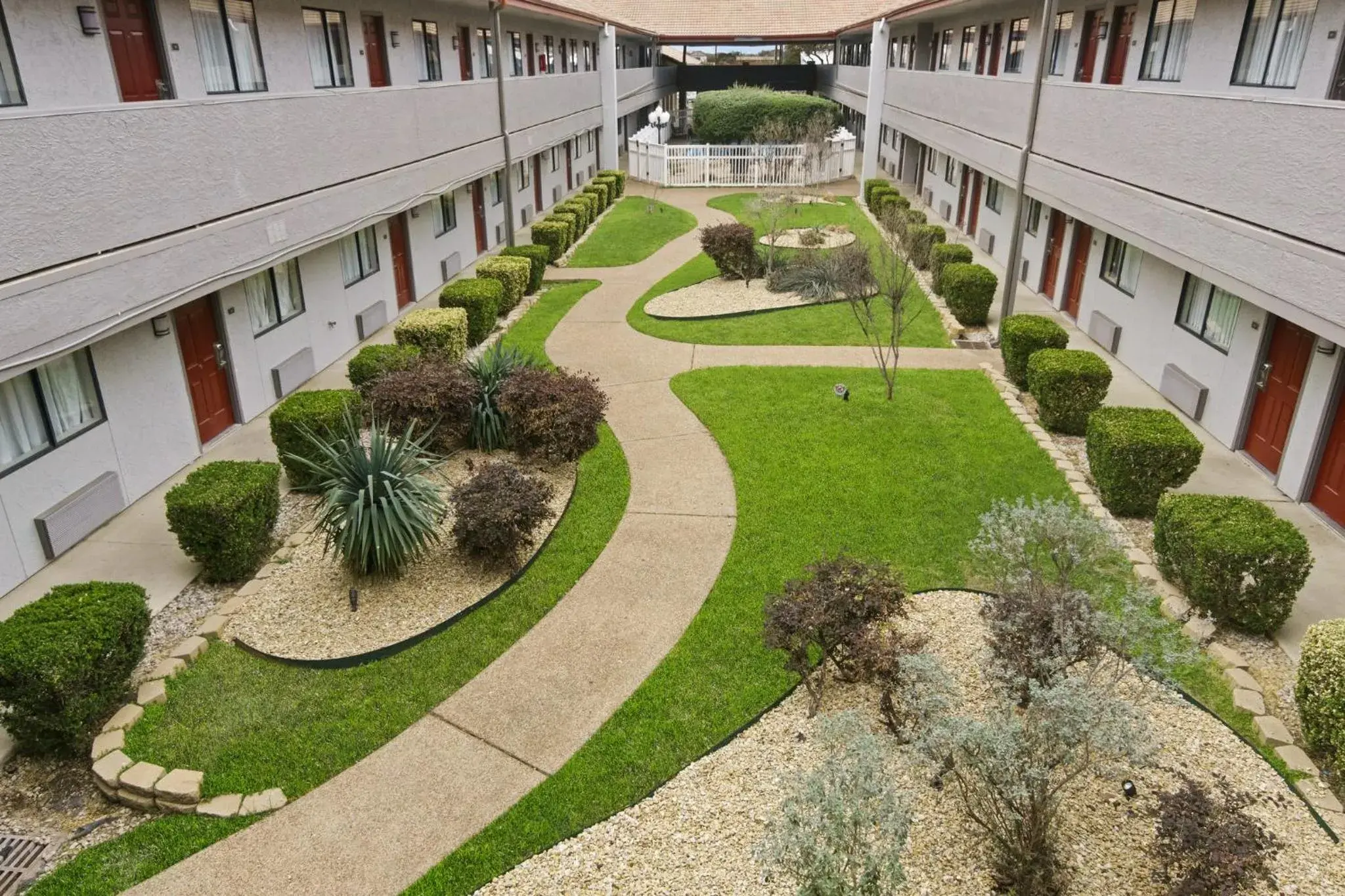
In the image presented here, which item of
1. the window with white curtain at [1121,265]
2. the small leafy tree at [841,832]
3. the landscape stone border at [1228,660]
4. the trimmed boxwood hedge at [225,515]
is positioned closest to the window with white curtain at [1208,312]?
the window with white curtain at [1121,265]

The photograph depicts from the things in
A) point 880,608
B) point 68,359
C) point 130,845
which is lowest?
point 130,845

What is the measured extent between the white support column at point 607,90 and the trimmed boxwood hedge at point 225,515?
103ft

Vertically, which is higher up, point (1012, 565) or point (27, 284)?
point (27, 284)

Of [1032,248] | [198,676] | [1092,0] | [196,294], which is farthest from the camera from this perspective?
[1032,248]

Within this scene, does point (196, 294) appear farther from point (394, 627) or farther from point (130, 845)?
point (130, 845)

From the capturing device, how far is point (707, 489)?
1109 cm

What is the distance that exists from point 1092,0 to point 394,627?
55.6 feet

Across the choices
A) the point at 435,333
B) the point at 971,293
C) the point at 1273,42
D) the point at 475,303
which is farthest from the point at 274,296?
the point at 1273,42

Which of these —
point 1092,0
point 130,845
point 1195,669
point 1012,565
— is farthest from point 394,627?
point 1092,0

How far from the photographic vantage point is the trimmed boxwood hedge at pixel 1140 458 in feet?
31.9

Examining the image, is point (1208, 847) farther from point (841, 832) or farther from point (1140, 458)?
point (1140, 458)

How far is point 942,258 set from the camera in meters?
19.9

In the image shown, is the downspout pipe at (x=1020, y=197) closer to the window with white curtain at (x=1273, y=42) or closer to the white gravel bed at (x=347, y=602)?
the window with white curtain at (x=1273, y=42)

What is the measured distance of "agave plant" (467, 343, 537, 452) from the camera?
39.5 ft
